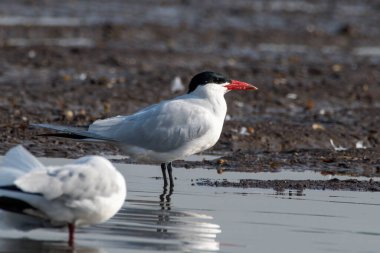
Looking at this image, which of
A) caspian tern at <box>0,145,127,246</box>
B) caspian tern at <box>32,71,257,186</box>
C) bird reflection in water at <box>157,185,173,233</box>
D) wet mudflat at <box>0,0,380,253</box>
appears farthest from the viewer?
caspian tern at <box>32,71,257,186</box>

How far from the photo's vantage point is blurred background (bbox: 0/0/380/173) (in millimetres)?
13180

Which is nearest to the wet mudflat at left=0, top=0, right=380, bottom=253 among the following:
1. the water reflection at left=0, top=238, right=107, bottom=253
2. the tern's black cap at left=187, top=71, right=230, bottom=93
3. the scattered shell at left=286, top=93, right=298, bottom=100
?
the water reflection at left=0, top=238, right=107, bottom=253

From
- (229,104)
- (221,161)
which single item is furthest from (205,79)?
(229,104)

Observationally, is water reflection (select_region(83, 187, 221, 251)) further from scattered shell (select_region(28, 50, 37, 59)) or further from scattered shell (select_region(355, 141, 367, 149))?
scattered shell (select_region(28, 50, 37, 59))

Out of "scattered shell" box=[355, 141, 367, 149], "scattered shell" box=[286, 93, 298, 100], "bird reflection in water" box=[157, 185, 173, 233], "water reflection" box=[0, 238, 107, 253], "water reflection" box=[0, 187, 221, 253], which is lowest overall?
"water reflection" box=[0, 238, 107, 253]

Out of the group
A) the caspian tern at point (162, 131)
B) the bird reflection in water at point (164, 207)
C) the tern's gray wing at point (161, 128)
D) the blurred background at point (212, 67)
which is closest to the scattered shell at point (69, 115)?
the blurred background at point (212, 67)

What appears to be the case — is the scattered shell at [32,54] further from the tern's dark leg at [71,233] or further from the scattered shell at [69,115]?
the tern's dark leg at [71,233]

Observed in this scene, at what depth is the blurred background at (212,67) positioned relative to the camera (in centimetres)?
1318

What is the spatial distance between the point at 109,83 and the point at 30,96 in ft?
5.37

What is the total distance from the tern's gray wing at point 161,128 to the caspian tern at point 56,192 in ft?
9.24

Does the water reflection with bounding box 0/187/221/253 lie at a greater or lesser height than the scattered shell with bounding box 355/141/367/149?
lesser

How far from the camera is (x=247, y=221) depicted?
8305 millimetres

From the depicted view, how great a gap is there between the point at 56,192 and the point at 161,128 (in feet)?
11.2

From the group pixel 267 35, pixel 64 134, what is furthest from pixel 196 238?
pixel 267 35
